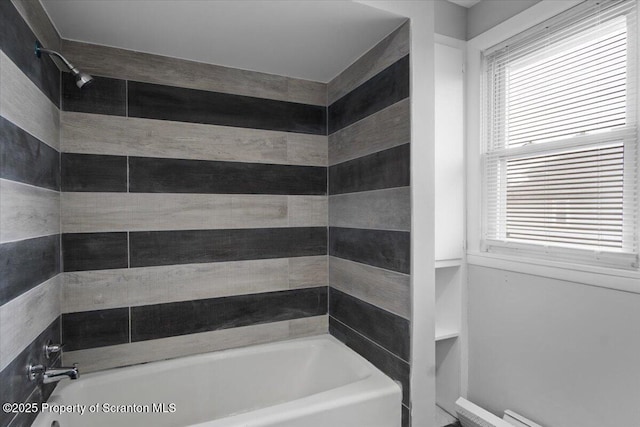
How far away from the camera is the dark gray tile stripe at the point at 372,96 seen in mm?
1649

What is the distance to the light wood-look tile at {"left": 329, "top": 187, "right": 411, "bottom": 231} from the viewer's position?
5.38 ft

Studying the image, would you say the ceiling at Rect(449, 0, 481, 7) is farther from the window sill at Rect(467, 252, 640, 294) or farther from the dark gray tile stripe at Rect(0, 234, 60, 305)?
the dark gray tile stripe at Rect(0, 234, 60, 305)

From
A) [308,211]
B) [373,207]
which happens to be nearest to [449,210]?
[373,207]

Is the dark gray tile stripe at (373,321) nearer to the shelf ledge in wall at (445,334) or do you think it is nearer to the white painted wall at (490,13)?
the shelf ledge in wall at (445,334)

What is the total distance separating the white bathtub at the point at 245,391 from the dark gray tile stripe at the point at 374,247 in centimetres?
55

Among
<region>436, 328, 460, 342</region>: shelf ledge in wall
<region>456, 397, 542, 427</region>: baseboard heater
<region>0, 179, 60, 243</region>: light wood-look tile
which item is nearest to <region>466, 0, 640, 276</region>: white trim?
<region>436, 328, 460, 342</region>: shelf ledge in wall

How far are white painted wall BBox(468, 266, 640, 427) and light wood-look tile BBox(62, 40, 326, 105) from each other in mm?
1664

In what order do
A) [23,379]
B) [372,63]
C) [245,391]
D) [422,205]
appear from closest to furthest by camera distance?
1. [23,379]
2. [422,205]
3. [372,63]
4. [245,391]

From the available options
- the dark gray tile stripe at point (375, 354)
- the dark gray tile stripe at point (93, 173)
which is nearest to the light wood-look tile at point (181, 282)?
the dark gray tile stripe at point (375, 354)

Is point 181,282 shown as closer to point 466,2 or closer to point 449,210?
point 449,210

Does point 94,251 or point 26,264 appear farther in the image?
point 94,251

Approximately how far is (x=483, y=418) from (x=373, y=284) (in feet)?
3.31

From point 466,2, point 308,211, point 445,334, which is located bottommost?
point 445,334

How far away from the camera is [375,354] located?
1.84 metres
